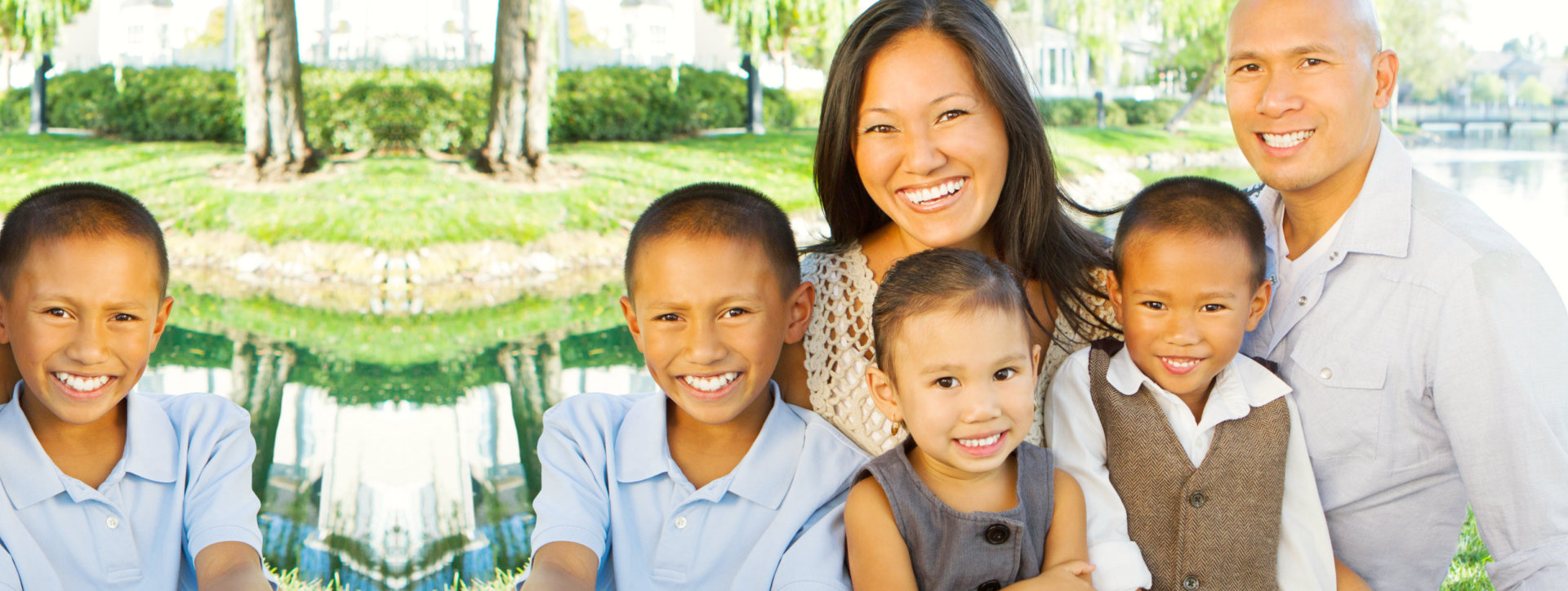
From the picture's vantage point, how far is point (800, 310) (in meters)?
2.34

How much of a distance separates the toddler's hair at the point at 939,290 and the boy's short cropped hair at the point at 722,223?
0.26 metres

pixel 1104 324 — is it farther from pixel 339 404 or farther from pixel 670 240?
pixel 339 404

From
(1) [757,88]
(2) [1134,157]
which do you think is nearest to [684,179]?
(1) [757,88]

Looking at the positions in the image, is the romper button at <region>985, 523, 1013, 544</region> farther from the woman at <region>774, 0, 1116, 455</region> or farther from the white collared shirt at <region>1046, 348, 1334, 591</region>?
the woman at <region>774, 0, 1116, 455</region>

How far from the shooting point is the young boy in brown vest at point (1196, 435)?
2139 mm

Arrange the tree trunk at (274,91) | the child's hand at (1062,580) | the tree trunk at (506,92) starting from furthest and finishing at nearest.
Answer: the tree trunk at (274,91) < the tree trunk at (506,92) < the child's hand at (1062,580)

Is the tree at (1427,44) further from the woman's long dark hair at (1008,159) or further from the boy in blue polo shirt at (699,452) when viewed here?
the boy in blue polo shirt at (699,452)

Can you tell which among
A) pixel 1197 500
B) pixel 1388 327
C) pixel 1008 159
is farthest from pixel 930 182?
pixel 1388 327

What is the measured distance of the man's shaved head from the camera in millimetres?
2320

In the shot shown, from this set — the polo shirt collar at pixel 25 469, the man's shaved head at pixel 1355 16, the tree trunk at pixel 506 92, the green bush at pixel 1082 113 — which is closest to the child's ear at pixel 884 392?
the man's shaved head at pixel 1355 16

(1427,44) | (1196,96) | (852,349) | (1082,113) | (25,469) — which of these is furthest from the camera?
(1427,44)

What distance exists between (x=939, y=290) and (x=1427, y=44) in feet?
103

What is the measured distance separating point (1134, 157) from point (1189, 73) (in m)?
6.94

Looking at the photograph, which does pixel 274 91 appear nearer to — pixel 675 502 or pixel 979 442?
pixel 675 502
